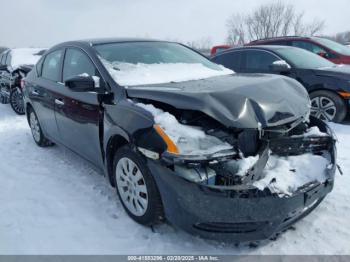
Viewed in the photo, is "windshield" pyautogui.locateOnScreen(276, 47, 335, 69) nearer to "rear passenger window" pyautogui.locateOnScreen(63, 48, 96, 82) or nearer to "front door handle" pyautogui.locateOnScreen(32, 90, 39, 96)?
"rear passenger window" pyautogui.locateOnScreen(63, 48, 96, 82)

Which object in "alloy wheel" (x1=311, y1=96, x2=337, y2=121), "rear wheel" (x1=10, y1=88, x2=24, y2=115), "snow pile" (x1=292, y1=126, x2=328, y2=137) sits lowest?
"rear wheel" (x1=10, y1=88, x2=24, y2=115)

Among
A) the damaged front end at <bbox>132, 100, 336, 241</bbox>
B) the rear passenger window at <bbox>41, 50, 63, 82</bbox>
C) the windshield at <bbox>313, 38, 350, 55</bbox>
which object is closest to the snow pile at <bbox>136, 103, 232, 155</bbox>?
the damaged front end at <bbox>132, 100, 336, 241</bbox>

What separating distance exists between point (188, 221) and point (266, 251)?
693mm

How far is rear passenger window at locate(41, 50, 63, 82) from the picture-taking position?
13.6 feet

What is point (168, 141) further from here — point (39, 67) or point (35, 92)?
point (39, 67)

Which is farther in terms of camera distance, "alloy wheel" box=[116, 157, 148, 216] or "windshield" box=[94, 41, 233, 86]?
"windshield" box=[94, 41, 233, 86]

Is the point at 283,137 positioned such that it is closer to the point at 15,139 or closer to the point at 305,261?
the point at 305,261

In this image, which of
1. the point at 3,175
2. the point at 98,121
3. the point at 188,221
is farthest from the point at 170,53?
the point at 3,175

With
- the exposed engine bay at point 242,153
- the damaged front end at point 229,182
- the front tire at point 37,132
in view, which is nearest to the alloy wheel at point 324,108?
the exposed engine bay at point 242,153

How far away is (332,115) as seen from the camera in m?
5.61

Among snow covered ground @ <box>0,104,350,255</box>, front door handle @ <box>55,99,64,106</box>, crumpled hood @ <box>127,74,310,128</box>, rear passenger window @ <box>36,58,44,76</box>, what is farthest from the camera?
rear passenger window @ <box>36,58,44,76</box>

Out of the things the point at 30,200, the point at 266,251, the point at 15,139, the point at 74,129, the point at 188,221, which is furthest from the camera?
the point at 15,139

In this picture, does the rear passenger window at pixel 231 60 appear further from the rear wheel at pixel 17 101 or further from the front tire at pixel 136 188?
the rear wheel at pixel 17 101

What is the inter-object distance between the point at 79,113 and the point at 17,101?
5348mm
